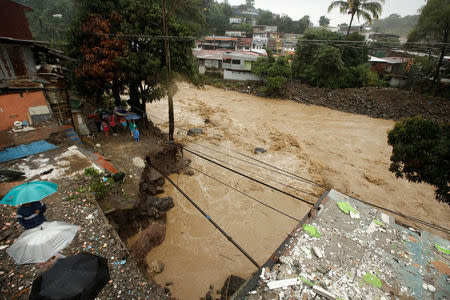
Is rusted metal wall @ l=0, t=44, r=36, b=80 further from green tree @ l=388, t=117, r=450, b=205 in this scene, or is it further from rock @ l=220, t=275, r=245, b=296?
green tree @ l=388, t=117, r=450, b=205

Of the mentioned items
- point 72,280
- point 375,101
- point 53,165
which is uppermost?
point 72,280

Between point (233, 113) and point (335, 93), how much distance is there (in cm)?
1480

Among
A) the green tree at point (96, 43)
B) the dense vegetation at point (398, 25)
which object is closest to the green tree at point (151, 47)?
the green tree at point (96, 43)

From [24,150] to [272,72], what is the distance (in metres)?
27.7

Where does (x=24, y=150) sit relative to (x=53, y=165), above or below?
above

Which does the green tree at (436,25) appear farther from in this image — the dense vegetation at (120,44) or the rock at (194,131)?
the dense vegetation at (120,44)

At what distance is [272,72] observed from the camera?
29.5 meters

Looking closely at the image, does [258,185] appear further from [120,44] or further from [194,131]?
[120,44]

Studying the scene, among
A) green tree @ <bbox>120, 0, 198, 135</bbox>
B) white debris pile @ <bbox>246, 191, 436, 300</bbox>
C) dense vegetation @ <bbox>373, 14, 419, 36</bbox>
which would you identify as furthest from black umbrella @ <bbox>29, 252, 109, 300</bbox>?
dense vegetation @ <bbox>373, 14, 419, 36</bbox>

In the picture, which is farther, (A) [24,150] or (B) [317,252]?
(A) [24,150]

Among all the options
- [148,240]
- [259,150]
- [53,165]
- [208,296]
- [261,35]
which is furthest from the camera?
[261,35]

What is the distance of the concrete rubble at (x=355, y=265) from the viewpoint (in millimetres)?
4617

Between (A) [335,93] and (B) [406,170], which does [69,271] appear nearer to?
(B) [406,170]

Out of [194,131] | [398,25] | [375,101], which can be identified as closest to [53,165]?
[194,131]
